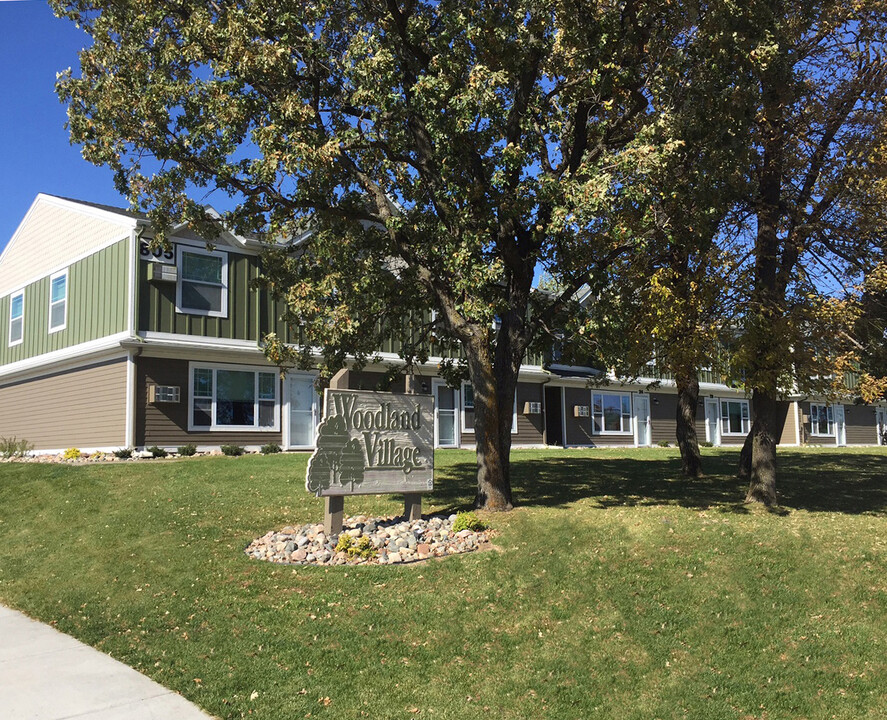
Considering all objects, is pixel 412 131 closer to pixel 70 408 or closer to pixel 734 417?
pixel 70 408

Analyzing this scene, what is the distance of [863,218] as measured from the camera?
496 inches

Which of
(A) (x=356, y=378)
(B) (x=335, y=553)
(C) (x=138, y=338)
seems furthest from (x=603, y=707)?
(A) (x=356, y=378)

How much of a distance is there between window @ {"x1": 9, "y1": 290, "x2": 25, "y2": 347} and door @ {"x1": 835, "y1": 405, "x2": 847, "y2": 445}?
39.4 m

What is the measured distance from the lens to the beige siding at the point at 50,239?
21.2 meters

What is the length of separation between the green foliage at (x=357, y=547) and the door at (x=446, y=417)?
1588 cm

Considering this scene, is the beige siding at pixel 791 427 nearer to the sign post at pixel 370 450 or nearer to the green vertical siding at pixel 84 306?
the green vertical siding at pixel 84 306

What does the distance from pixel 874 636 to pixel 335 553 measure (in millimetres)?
6016

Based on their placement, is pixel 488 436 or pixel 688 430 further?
pixel 688 430

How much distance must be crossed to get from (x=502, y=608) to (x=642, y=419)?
2695 centimetres

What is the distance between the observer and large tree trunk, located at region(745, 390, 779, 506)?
12.5 meters

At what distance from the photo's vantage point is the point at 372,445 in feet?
35.9

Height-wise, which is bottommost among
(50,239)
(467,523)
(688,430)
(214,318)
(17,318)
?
(467,523)

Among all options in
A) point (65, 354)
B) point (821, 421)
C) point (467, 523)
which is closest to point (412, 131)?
point (467, 523)

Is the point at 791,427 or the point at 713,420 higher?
the point at 713,420
